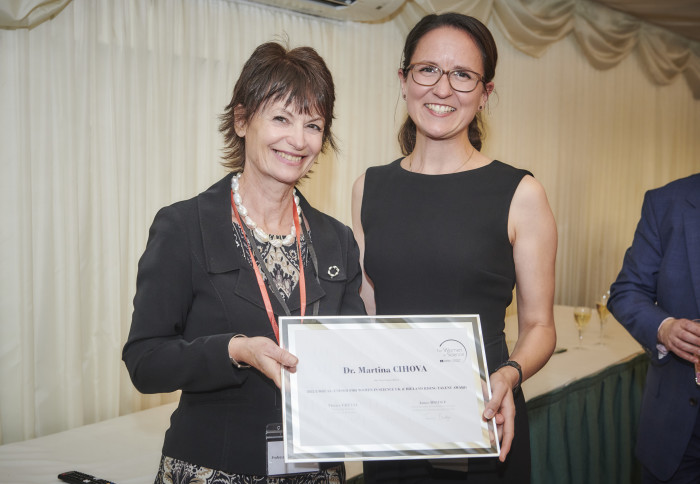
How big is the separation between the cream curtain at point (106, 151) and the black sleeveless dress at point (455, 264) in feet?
5.65

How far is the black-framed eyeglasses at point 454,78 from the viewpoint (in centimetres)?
153

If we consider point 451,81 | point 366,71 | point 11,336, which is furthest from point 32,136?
point 366,71

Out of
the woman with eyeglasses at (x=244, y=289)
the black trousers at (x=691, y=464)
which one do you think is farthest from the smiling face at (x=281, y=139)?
the black trousers at (x=691, y=464)

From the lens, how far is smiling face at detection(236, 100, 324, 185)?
51.8 inches

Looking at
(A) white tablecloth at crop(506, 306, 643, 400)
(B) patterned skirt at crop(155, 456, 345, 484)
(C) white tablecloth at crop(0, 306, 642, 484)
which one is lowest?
(C) white tablecloth at crop(0, 306, 642, 484)

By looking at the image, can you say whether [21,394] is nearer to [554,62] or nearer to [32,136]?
[32,136]

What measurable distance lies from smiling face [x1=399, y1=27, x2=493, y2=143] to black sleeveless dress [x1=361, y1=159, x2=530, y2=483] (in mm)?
136

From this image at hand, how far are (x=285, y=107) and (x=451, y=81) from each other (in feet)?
1.53

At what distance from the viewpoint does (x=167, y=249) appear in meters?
1.21

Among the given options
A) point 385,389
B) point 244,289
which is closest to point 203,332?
point 244,289

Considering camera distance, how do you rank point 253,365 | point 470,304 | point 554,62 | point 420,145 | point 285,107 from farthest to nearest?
point 554,62 → point 420,145 → point 470,304 → point 285,107 → point 253,365

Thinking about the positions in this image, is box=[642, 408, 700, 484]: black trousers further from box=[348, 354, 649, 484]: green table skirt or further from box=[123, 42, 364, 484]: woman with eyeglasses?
box=[123, 42, 364, 484]: woman with eyeglasses

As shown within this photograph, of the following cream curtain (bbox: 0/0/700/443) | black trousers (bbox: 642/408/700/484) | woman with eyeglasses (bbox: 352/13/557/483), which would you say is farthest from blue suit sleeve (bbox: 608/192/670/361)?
cream curtain (bbox: 0/0/700/443)

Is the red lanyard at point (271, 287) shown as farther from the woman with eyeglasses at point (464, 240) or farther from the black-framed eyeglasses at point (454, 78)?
the black-framed eyeglasses at point (454, 78)
